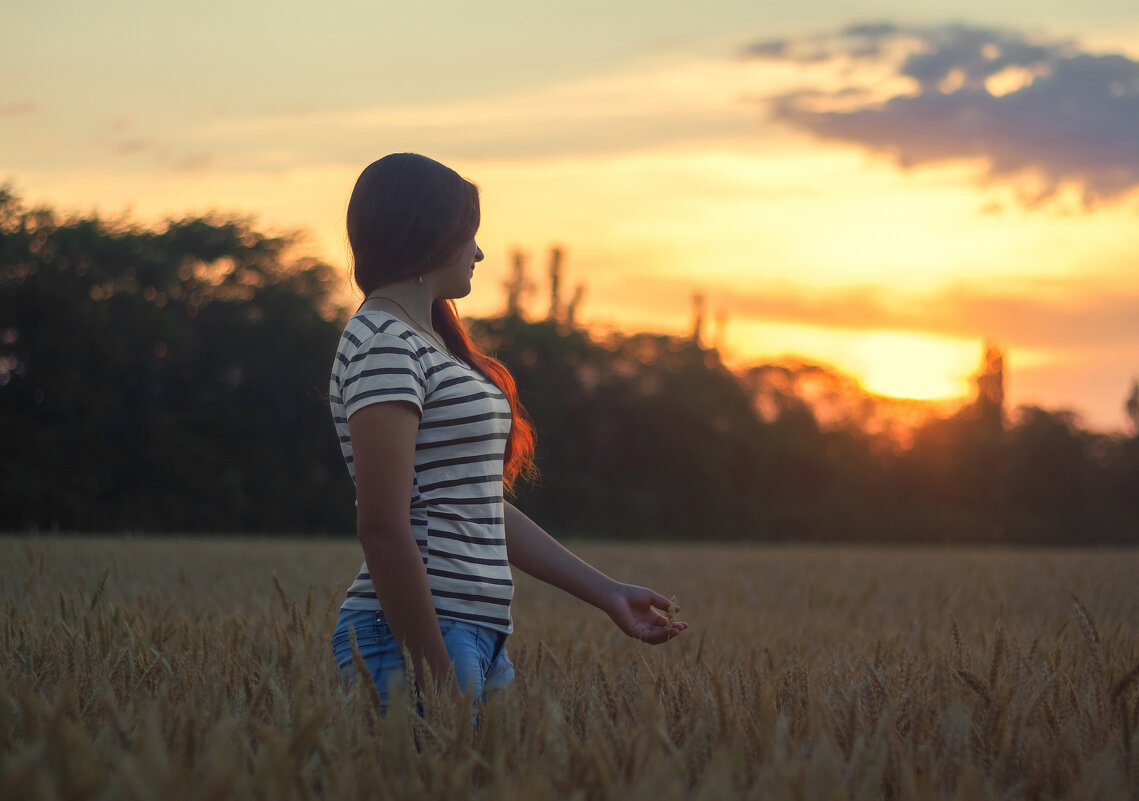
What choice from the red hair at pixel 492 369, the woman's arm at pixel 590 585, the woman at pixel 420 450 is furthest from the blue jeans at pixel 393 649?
the red hair at pixel 492 369

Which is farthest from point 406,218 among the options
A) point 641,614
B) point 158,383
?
point 158,383

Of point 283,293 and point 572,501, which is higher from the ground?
point 283,293

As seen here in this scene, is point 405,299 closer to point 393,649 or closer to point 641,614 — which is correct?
point 393,649

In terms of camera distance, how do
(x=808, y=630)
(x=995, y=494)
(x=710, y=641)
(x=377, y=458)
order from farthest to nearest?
(x=995, y=494) → (x=808, y=630) → (x=710, y=641) → (x=377, y=458)

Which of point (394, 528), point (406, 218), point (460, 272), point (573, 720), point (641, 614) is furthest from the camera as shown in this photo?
point (641, 614)

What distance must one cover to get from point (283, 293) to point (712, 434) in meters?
13.7

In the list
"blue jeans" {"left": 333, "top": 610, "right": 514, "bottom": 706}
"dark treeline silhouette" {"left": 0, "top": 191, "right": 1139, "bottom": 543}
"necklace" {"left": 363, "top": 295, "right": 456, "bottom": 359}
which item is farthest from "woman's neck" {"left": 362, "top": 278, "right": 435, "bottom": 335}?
"dark treeline silhouette" {"left": 0, "top": 191, "right": 1139, "bottom": 543}

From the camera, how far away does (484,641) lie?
96.2 inches

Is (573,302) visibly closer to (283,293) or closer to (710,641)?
(283,293)

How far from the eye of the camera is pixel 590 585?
272 centimetres

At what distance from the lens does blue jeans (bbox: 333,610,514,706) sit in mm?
2340

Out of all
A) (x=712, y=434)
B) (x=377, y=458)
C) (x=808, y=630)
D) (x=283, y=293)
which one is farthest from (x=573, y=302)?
(x=377, y=458)

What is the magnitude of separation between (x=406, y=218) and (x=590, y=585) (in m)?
1.06

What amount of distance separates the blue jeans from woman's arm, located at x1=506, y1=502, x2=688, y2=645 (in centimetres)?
34
